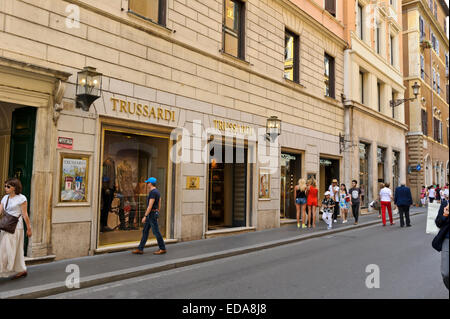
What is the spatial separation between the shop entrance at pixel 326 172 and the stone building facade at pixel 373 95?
0.65m

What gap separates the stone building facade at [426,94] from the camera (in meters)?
30.9

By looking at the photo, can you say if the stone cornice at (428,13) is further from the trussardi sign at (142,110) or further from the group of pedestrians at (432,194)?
the trussardi sign at (142,110)

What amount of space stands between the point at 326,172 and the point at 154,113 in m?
11.0

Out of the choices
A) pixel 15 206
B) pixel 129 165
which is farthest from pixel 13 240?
pixel 129 165

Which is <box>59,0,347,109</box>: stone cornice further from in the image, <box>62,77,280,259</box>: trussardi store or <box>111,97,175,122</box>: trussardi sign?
<box>111,97,175,122</box>: trussardi sign

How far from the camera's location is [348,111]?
1925 centimetres

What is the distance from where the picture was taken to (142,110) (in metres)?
9.62

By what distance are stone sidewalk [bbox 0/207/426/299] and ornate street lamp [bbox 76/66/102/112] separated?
326 cm

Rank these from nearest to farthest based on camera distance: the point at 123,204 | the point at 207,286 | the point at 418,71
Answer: the point at 207,286 → the point at 123,204 → the point at 418,71

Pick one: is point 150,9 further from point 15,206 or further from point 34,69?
point 15,206

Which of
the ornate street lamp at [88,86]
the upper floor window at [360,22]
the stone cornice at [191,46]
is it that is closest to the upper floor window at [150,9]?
the stone cornice at [191,46]
